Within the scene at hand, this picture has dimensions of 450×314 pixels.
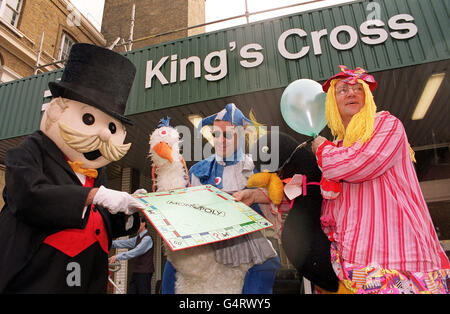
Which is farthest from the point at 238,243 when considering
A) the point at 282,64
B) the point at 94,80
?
the point at 282,64

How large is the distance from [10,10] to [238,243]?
13.3m

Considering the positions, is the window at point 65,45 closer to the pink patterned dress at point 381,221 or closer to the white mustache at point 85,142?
the white mustache at point 85,142

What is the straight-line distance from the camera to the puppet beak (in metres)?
1.86

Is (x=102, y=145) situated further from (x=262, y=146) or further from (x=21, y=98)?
(x=21, y=98)

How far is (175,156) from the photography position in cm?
196

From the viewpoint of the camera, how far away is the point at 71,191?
1.43 meters

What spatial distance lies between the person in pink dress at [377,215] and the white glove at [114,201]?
99 cm

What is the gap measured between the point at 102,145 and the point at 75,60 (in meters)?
0.57

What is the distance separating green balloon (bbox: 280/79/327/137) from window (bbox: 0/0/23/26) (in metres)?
12.2

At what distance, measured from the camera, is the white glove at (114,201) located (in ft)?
4.71

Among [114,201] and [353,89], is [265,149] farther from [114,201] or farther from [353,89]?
[114,201]

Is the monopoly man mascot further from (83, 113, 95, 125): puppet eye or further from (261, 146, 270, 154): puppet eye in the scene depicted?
(261, 146, 270, 154): puppet eye
